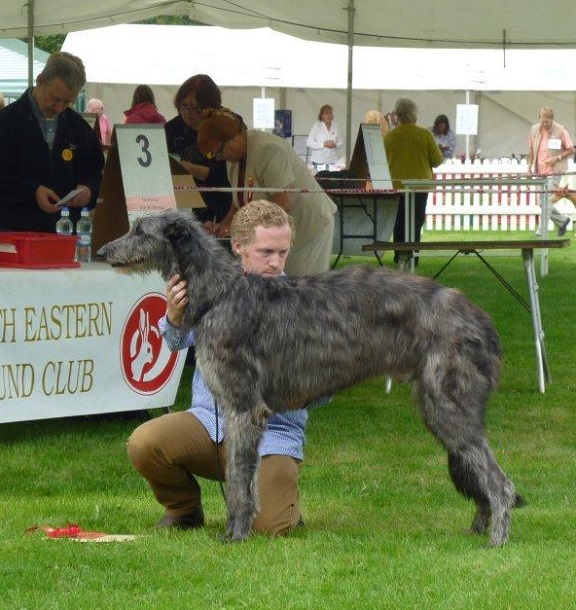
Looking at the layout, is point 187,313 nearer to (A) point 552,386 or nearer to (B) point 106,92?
(A) point 552,386

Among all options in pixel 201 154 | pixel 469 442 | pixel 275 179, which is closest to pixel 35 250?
pixel 275 179

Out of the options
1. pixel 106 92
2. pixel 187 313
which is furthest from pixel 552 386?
pixel 106 92

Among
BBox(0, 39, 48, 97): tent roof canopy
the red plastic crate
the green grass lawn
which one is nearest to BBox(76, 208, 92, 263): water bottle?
the red plastic crate

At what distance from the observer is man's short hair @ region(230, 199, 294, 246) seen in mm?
5129

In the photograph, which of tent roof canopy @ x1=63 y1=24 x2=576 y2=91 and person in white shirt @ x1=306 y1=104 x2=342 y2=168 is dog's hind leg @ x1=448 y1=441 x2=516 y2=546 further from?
tent roof canopy @ x1=63 y1=24 x2=576 y2=91

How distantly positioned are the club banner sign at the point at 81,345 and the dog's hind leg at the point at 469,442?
277 centimetres

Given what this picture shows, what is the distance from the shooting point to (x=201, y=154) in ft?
29.6

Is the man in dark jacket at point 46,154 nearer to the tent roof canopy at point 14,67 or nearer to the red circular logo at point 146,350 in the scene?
the red circular logo at point 146,350

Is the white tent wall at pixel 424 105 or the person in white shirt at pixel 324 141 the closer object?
the person in white shirt at pixel 324 141

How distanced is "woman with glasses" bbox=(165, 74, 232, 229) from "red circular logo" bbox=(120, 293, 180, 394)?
0.99 meters

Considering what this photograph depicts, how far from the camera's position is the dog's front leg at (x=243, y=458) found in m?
4.94

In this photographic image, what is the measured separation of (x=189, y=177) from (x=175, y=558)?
4.32 metres

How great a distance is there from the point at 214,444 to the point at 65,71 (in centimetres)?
353

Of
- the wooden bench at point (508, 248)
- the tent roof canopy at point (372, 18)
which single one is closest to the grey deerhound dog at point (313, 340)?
the wooden bench at point (508, 248)
